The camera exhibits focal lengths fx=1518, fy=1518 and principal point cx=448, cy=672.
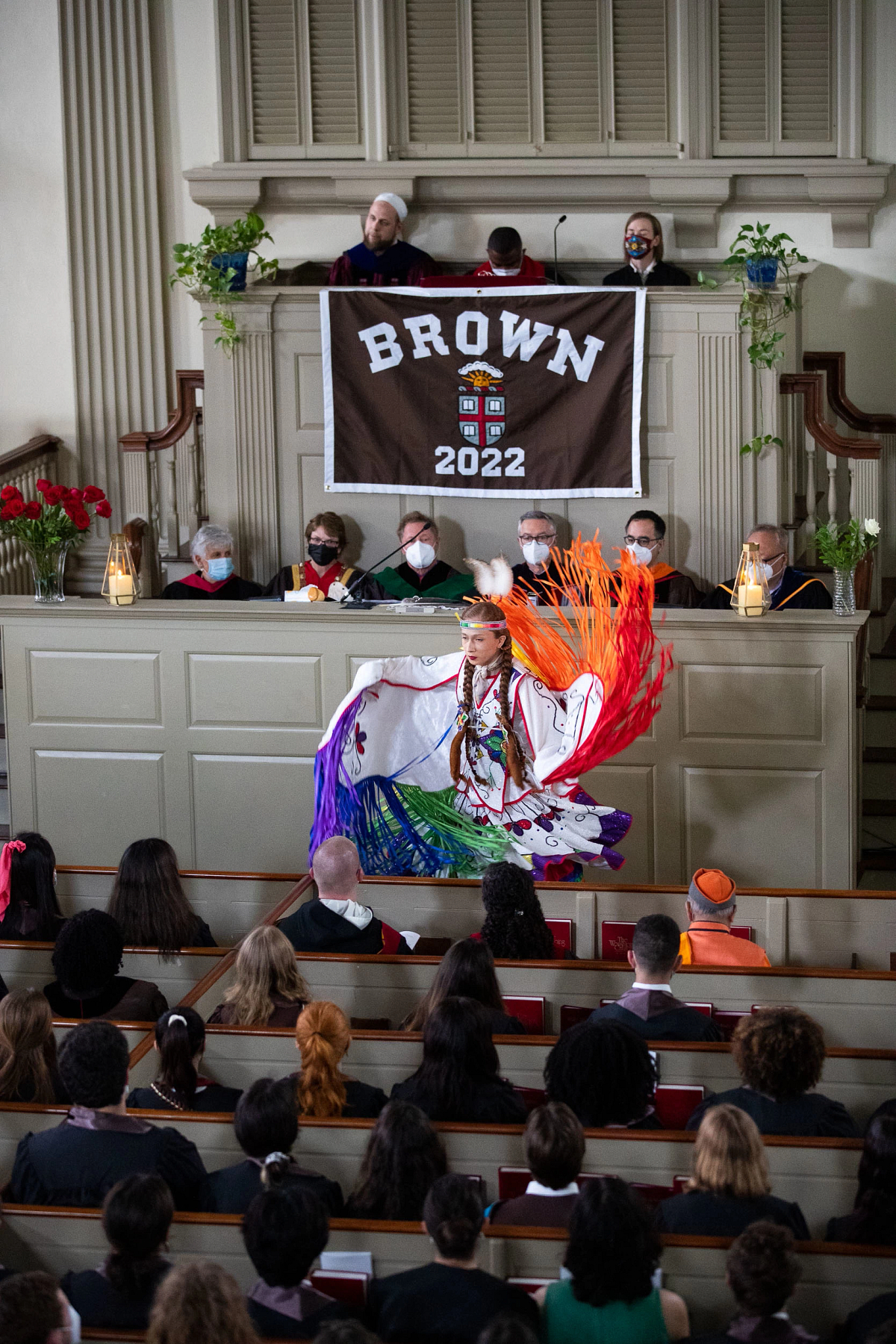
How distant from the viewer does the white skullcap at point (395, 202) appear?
699 centimetres

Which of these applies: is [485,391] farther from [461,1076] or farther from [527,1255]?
[527,1255]

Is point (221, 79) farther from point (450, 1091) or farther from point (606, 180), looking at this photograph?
point (450, 1091)

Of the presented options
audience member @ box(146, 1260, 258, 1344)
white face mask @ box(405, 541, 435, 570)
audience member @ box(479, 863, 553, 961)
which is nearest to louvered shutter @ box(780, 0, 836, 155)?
white face mask @ box(405, 541, 435, 570)

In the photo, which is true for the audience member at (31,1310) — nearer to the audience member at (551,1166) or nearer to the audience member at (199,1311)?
the audience member at (199,1311)

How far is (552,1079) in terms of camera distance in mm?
2969

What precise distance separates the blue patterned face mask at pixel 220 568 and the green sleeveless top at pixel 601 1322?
428 cm

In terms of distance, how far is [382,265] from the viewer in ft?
22.9

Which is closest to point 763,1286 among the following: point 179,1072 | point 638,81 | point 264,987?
point 179,1072

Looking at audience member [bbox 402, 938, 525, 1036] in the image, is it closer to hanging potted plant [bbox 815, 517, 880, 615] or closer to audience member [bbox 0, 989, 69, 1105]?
audience member [bbox 0, 989, 69, 1105]

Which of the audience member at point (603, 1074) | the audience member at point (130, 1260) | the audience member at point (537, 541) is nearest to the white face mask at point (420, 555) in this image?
the audience member at point (537, 541)

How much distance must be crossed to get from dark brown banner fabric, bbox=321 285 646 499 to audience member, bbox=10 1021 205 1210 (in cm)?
402

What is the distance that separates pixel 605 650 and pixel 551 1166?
7.63 ft

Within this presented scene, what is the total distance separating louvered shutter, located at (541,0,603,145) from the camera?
7703 millimetres

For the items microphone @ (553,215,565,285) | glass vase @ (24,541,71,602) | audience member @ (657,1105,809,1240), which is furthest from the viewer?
microphone @ (553,215,565,285)
